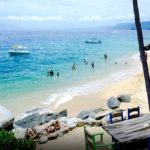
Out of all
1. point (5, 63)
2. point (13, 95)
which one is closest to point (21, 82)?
point (13, 95)

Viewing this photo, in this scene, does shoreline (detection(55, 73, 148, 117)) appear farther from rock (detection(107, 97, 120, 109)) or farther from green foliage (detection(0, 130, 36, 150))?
green foliage (detection(0, 130, 36, 150))

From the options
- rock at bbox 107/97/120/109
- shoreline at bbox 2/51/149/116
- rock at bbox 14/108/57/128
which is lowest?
shoreline at bbox 2/51/149/116

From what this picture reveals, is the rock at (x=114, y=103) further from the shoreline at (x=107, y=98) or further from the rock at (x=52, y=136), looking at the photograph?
the rock at (x=52, y=136)

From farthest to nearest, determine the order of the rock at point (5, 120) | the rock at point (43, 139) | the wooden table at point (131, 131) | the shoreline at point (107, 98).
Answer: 1. the shoreline at point (107, 98)
2. the rock at point (5, 120)
3. the rock at point (43, 139)
4. the wooden table at point (131, 131)

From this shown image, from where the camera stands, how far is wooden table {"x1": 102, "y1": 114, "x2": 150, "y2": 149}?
35.4ft

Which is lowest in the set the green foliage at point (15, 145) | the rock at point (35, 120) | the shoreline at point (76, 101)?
the shoreline at point (76, 101)

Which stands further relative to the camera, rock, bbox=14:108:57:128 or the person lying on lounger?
rock, bbox=14:108:57:128

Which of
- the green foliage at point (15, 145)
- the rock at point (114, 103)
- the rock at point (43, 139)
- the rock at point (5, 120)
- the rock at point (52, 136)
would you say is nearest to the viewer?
the green foliage at point (15, 145)

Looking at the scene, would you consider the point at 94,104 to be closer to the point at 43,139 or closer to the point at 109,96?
the point at 109,96

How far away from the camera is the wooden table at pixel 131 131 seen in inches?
425

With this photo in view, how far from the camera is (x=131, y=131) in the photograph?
11211 mm

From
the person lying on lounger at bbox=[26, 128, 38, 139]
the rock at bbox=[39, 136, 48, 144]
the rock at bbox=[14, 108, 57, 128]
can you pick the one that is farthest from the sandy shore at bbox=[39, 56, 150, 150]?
the rock at bbox=[14, 108, 57, 128]

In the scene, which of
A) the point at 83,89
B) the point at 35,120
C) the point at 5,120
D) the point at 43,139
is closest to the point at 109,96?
the point at 83,89

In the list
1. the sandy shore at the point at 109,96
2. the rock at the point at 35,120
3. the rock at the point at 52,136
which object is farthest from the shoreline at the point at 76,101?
the rock at the point at 52,136
